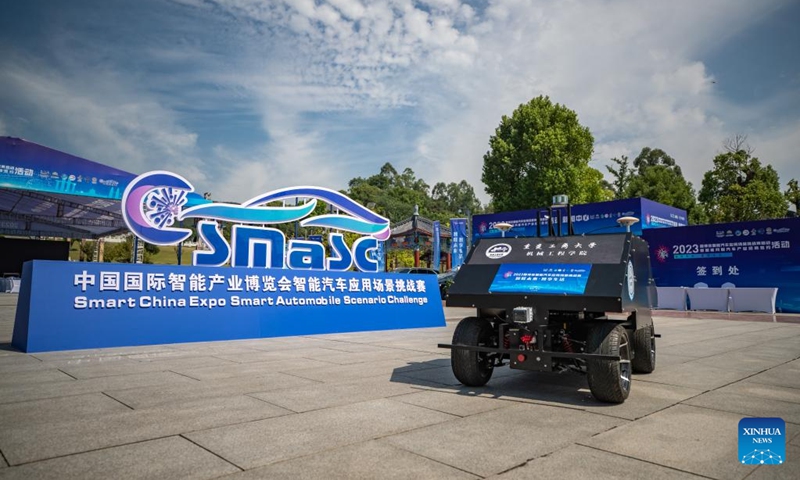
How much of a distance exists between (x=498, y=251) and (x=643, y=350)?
248 centimetres

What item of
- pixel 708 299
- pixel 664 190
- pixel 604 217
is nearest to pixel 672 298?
pixel 708 299

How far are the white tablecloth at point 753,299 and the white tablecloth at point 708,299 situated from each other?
312 mm

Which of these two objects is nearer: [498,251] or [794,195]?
[498,251]

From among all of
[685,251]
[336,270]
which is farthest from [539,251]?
[685,251]

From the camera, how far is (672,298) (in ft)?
72.7

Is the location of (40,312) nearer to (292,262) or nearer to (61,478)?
(292,262)

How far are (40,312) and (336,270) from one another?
650 centimetres

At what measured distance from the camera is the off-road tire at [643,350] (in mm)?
6793

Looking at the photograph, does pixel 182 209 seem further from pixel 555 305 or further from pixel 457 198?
pixel 457 198

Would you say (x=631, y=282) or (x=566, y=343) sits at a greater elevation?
(x=631, y=282)

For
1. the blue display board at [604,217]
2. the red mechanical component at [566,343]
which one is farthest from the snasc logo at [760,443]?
the blue display board at [604,217]

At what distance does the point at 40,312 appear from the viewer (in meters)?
8.57

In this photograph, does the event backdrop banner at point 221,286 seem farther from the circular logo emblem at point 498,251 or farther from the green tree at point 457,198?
the green tree at point 457,198

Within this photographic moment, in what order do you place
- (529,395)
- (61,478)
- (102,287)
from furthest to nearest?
1. (102,287)
2. (529,395)
3. (61,478)
